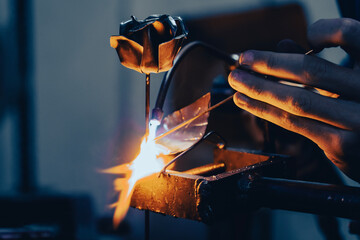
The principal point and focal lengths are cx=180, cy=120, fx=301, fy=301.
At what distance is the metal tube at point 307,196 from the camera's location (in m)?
0.40

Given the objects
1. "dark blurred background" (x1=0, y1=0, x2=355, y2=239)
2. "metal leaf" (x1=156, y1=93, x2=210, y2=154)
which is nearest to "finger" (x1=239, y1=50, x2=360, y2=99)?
"metal leaf" (x1=156, y1=93, x2=210, y2=154)

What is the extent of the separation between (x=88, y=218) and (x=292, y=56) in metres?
1.71

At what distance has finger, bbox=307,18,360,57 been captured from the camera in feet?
1.52

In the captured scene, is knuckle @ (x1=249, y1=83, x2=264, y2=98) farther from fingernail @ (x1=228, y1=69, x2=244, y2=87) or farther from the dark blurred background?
the dark blurred background

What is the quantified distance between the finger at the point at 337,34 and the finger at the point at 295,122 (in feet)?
0.41

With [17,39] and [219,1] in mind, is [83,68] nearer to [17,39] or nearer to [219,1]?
[17,39]

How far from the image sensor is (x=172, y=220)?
2.39m

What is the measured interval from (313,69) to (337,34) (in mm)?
65

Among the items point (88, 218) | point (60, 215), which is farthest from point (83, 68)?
point (60, 215)

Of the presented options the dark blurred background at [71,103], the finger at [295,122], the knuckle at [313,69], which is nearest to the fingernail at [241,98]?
the finger at [295,122]

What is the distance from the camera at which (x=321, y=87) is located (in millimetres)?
496

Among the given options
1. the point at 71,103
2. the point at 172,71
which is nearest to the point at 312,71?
the point at 172,71

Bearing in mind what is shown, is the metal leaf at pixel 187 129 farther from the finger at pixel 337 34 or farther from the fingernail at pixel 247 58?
the finger at pixel 337 34

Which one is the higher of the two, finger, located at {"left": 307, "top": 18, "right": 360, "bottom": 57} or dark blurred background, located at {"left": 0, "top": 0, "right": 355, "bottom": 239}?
finger, located at {"left": 307, "top": 18, "right": 360, "bottom": 57}
